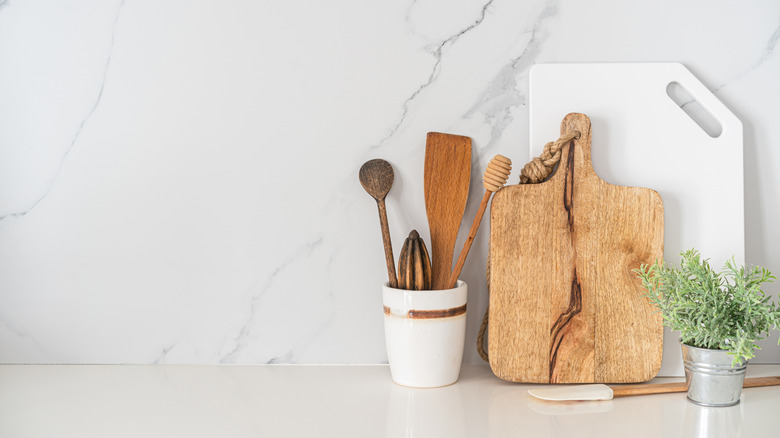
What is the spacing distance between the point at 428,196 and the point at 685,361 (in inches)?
17.6

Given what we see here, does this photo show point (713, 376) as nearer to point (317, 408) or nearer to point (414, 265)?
point (414, 265)

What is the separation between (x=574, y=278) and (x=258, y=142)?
1.83 feet

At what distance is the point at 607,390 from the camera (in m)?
0.82

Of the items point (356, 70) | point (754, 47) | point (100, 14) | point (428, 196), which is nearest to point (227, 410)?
point (428, 196)

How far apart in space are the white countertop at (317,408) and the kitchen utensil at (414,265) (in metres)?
0.16

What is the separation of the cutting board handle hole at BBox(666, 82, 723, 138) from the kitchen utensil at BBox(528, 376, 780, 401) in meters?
0.40

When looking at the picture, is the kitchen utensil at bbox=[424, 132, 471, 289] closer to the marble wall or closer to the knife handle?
the marble wall

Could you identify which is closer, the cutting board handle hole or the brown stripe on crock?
the brown stripe on crock

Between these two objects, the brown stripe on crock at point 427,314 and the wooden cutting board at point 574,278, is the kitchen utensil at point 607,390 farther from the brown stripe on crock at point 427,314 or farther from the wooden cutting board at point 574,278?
the brown stripe on crock at point 427,314

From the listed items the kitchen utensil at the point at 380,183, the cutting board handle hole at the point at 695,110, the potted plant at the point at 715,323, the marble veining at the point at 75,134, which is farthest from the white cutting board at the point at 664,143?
the marble veining at the point at 75,134

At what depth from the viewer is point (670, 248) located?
0.92 meters

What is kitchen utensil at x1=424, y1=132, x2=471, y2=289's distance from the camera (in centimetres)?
93

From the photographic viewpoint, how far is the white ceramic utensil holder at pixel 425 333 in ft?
2.76

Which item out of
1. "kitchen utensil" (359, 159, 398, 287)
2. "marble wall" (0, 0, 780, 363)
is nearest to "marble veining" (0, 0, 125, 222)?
"marble wall" (0, 0, 780, 363)
